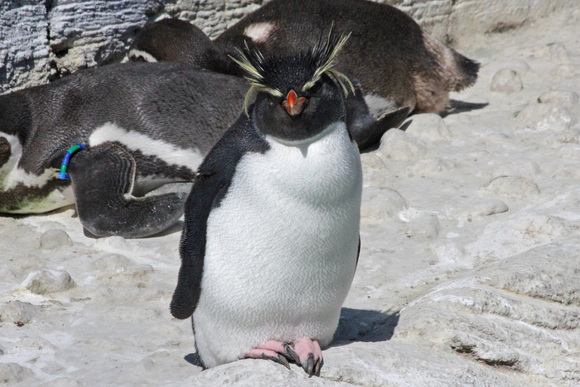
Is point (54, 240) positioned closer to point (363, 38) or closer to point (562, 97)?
point (363, 38)

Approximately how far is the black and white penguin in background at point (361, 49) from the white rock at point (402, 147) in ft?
0.74

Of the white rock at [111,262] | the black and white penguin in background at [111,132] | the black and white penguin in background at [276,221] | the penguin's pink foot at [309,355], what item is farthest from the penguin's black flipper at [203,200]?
the black and white penguin in background at [111,132]

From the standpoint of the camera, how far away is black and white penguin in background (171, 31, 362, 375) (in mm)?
2453

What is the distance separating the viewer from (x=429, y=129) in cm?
545

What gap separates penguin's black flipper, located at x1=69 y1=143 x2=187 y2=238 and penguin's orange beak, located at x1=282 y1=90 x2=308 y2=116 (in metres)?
2.01

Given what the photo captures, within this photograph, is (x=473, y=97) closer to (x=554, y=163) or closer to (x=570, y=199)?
(x=554, y=163)

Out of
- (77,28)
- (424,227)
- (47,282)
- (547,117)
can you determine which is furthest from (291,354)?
(77,28)

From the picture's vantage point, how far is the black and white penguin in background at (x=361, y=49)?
17.8 feet

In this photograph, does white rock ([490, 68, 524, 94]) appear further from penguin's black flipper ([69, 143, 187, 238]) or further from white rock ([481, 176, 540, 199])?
penguin's black flipper ([69, 143, 187, 238])

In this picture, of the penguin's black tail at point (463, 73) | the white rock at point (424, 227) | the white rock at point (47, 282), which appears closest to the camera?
the white rock at point (47, 282)

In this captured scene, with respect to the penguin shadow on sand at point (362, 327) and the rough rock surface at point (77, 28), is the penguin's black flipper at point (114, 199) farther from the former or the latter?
the penguin shadow on sand at point (362, 327)

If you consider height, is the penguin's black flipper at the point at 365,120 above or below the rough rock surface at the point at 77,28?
below

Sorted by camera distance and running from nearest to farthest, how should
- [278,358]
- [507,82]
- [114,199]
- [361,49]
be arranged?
[278,358]
[114,199]
[361,49]
[507,82]

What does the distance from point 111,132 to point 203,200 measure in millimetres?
2267
